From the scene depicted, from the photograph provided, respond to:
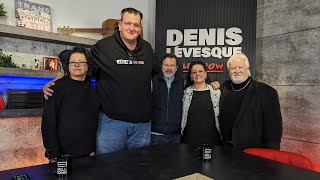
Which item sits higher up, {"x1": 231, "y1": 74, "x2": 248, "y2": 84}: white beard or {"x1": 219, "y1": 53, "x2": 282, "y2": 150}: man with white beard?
{"x1": 231, "y1": 74, "x2": 248, "y2": 84}: white beard

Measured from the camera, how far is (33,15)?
11.7 ft

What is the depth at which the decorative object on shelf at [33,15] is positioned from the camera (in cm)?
345

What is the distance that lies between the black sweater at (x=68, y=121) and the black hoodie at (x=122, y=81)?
0.50 ft

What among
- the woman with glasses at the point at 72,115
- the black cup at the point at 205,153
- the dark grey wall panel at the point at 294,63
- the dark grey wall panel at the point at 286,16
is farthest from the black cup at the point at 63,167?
the dark grey wall panel at the point at 286,16

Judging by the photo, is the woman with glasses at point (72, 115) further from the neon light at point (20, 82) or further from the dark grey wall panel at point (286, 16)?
the dark grey wall panel at point (286, 16)

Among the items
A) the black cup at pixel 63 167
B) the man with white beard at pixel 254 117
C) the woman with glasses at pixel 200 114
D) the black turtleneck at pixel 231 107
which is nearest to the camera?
the black cup at pixel 63 167

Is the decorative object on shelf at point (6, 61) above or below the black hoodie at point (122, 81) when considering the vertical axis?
above

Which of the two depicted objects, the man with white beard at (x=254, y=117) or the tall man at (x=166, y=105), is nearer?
the man with white beard at (x=254, y=117)

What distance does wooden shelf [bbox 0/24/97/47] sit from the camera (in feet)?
10.7

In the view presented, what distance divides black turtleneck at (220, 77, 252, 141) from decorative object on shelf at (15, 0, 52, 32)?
8.16 feet

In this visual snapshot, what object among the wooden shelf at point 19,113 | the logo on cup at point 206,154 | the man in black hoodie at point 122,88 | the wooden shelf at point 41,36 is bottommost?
the logo on cup at point 206,154

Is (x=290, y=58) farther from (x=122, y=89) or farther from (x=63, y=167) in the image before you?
(x=63, y=167)

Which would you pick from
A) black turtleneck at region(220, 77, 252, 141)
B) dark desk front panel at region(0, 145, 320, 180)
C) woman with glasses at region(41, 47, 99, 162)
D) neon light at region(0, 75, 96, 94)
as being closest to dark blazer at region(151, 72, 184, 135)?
black turtleneck at region(220, 77, 252, 141)

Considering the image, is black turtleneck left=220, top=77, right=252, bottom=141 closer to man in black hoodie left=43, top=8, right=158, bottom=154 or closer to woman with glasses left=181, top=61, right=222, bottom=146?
woman with glasses left=181, top=61, right=222, bottom=146
